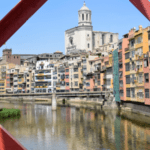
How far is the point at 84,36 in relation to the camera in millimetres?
103188

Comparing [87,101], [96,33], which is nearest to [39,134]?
[87,101]

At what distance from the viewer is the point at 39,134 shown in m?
23.8

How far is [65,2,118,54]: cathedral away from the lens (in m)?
103

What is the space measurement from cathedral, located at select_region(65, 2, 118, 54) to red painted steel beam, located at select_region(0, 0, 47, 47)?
326 feet

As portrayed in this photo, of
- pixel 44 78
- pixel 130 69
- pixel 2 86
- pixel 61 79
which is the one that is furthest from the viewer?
pixel 2 86

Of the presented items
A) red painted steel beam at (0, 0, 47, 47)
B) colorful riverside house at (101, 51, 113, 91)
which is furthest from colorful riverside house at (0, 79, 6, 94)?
red painted steel beam at (0, 0, 47, 47)

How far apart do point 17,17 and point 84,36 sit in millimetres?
103167

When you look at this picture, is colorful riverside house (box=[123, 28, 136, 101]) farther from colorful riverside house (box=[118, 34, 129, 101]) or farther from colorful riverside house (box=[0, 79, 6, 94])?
colorful riverside house (box=[0, 79, 6, 94])

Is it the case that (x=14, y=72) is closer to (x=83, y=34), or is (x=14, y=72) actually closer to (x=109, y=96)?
(x=83, y=34)

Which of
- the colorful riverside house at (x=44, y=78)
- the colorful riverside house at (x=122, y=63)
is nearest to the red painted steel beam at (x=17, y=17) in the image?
the colorful riverside house at (x=122, y=63)

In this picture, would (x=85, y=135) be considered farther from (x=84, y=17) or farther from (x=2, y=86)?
(x=84, y=17)

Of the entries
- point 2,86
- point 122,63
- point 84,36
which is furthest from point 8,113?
point 84,36

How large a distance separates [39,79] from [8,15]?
76276mm

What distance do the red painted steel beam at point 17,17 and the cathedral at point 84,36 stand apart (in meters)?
99.3
